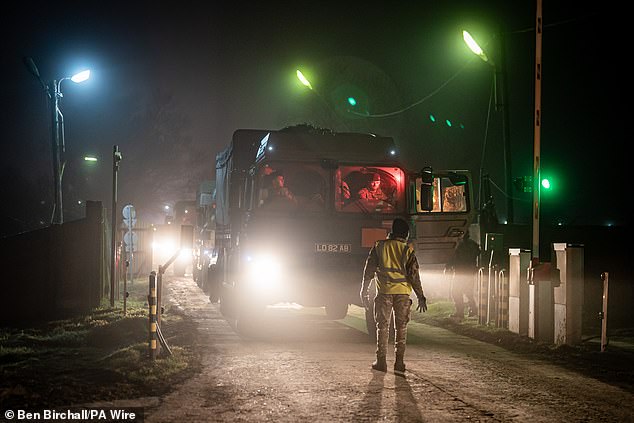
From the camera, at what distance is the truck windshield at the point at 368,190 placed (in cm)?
1395

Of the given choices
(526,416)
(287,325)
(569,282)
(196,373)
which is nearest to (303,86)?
(287,325)

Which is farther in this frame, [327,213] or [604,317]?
[327,213]

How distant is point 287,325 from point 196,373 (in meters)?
6.83

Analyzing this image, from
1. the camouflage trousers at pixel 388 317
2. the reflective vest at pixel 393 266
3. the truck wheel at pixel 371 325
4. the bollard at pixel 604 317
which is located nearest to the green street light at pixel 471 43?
the bollard at pixel 604 317

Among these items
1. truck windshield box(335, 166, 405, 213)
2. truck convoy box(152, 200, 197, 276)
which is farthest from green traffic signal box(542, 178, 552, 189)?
truck convoy box(152, 200, 197, 276)

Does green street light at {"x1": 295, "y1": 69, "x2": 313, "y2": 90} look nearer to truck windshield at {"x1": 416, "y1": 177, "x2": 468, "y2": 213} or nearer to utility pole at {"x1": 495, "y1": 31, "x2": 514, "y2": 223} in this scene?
utility pole at {"x1": 495, "y1": 31, "x2": 514, "y2": 223}

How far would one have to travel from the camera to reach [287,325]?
16.4 metres

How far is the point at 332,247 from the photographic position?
1388cm

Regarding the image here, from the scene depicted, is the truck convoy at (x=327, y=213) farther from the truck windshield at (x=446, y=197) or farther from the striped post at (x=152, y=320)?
the striped post at (x=152, y=320)

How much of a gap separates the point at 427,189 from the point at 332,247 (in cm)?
200

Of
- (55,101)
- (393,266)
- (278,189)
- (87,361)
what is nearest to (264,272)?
(278,189)

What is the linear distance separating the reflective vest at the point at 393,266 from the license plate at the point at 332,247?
3.69 meters

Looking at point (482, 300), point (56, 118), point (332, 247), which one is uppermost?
point (56, 118)

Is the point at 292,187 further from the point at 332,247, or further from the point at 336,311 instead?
the point at 336,311
